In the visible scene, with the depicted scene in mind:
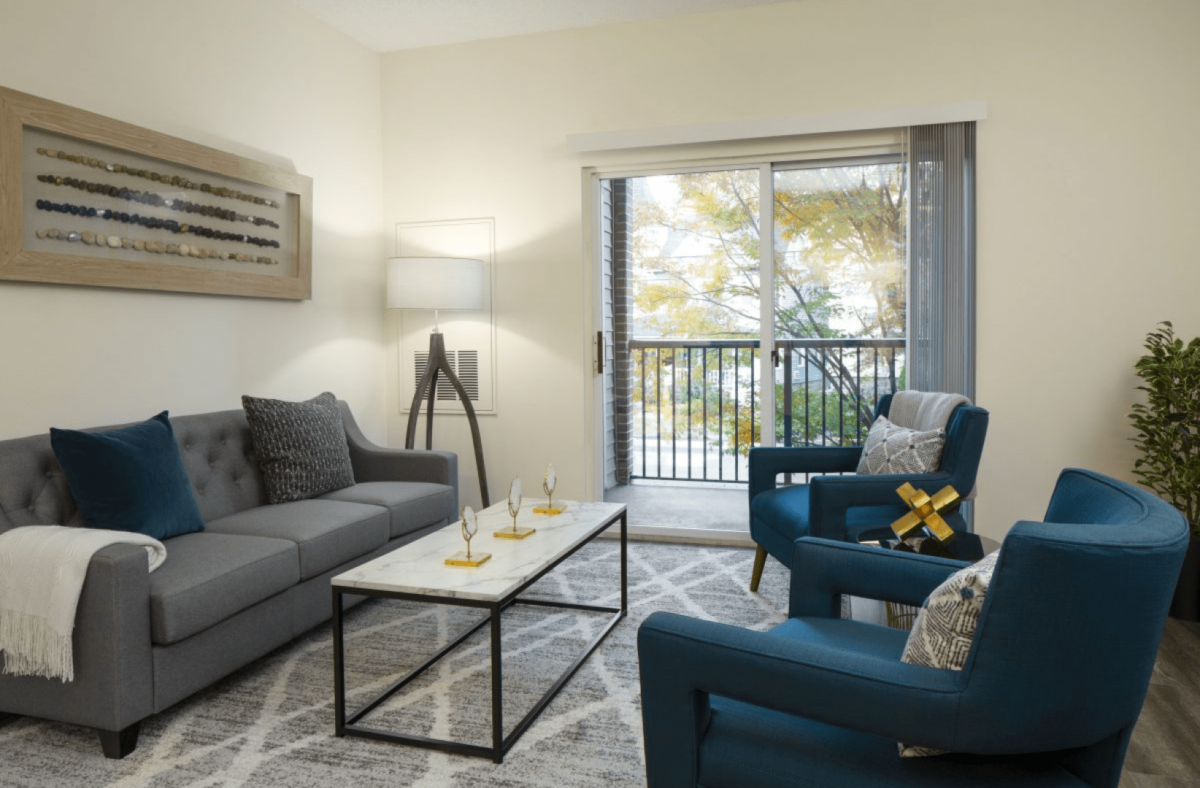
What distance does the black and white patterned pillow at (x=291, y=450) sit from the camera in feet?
11.1

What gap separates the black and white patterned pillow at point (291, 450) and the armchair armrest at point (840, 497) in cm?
209

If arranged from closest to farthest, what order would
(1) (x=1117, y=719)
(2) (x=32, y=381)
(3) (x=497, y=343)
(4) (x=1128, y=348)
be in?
(1) (x=1117, y=719) → (2) (x=32, y=381) → (4) (x=1128, y=348) → (3) (x=497, y=343)

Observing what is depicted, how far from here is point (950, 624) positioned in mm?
1259

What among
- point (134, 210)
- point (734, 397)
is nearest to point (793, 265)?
point (734, 397)

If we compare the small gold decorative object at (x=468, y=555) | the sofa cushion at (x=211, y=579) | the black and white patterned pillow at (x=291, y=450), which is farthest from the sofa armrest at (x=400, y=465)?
the small gold decorative object at (x=468, y=555)

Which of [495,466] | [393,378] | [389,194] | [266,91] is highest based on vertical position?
[266,91]

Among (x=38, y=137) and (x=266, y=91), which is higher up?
(x=266, y=91)

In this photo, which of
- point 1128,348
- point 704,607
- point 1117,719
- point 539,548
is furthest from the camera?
point 1128,348

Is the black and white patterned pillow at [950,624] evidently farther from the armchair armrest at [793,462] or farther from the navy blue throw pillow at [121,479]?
the navy blue throw pillow at [121,479]

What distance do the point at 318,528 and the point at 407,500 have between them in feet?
1.88

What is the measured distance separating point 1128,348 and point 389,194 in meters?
4.05

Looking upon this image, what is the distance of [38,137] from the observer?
275cm

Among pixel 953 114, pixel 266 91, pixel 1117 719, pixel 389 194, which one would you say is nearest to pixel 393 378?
pixel 389 194

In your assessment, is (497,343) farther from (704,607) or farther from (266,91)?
(704,607)
